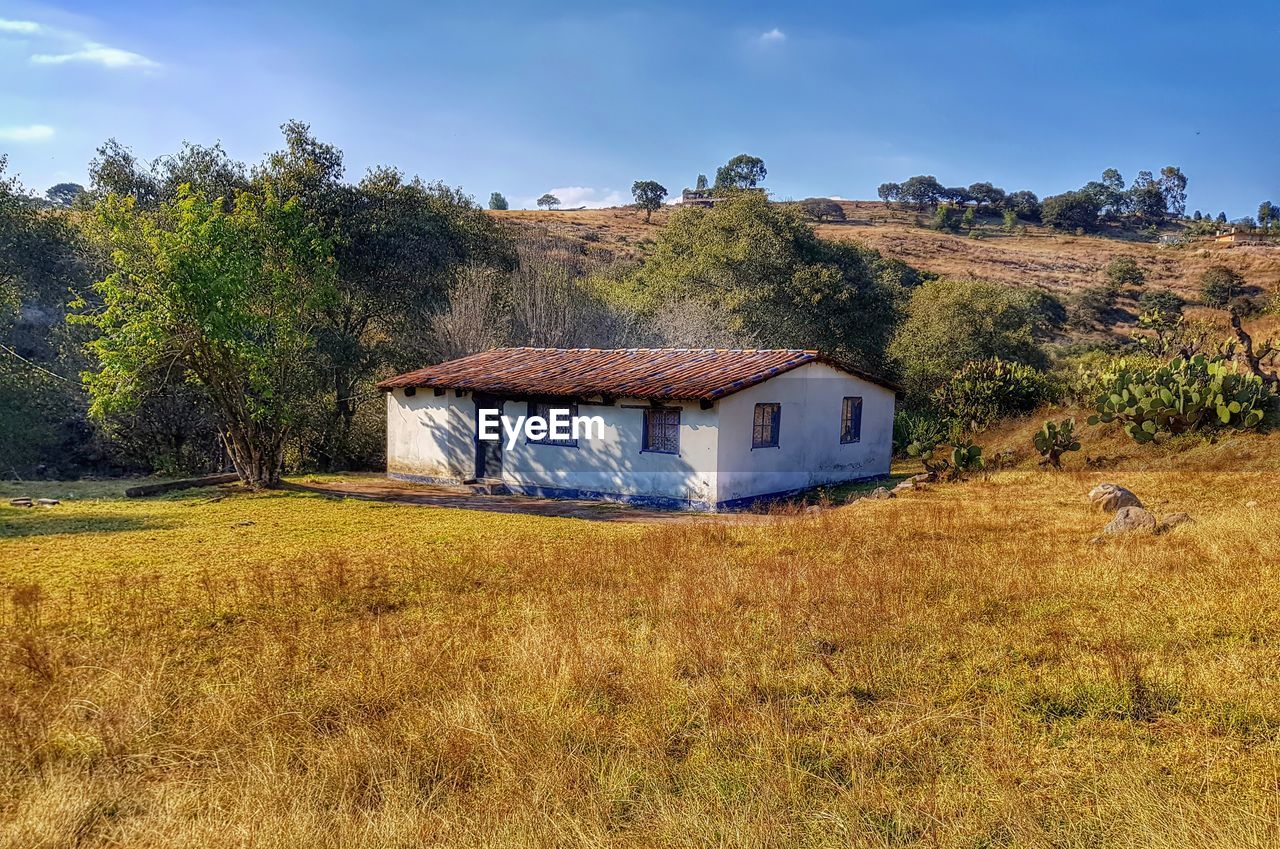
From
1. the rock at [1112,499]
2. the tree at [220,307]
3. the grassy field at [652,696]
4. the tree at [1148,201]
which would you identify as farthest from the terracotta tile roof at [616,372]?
the tree at [1148,201]

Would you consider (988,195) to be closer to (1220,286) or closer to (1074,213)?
(1074,213)

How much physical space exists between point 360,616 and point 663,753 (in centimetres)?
414

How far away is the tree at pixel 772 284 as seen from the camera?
106 ft

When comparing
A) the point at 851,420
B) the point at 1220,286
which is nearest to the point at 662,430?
the point at 851,420

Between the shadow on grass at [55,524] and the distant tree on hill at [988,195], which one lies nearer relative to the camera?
the shadow on grass at [55,524]

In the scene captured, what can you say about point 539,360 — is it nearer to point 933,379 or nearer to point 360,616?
point 360,616

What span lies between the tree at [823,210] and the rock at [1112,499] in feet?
233

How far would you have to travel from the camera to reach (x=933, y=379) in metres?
33.1

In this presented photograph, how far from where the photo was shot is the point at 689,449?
1809cm

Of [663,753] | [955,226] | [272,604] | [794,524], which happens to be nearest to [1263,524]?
[794,524]

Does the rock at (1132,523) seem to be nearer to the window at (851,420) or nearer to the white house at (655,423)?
the white house at (655,423)

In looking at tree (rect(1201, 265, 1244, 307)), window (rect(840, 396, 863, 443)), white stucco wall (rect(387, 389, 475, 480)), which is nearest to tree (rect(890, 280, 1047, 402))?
window (rect(840, 396, 863, 443))

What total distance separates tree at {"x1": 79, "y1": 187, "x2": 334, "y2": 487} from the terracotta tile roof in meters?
3.44

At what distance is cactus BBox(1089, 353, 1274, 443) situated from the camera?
1848 centimetres
